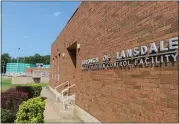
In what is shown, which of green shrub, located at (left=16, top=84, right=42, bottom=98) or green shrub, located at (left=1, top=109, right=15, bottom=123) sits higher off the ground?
green shrub, located at (left=16, top=84, right=42, bottom=98)

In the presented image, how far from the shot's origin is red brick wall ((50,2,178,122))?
409 centimetres

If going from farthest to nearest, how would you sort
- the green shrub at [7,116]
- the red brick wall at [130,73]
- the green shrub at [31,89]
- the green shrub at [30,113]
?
the green shrub at [31,89]
the green shrub at [7,116]
the green shrub at [30,113]
the red brick wall at [130,73]

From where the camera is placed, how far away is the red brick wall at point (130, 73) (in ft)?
13.4

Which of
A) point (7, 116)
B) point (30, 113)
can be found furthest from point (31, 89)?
point (30, 113)

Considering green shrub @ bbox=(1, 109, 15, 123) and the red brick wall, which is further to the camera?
green shrub @ bbox=(1, 109, 15, 123)

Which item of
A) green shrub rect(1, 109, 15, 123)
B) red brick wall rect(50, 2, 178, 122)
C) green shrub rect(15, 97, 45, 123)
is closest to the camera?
red brick wall rect(50, 2, 178, 122)

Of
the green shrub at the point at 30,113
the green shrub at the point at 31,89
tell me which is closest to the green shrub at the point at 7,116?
the green shrub at the point at 30,113

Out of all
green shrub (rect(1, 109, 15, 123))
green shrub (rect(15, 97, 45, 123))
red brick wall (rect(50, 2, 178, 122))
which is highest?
red brick wall (rect(50, 2, 178, 122))

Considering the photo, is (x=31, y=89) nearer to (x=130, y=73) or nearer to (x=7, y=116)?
(x=7, y=116)

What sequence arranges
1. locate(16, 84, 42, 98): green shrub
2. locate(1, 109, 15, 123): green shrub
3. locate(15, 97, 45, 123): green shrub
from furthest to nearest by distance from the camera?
1. locate(16, 84, 42, 98): green shrub
2. locate(1, 109, 15, 123): green shrub
3. locate(15, 97, 45, 123): green shrub

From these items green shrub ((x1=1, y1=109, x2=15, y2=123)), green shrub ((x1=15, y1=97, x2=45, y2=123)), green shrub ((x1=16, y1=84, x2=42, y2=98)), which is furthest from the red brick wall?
green shrub ((x1=16, y1=84, x2=42, y2=98))

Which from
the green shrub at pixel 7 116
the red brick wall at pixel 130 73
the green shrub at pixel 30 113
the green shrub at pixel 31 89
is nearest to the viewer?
the red brick wall at pixel 130 73

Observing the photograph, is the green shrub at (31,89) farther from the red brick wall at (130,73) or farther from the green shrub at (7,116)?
the green shrub at (7,116)

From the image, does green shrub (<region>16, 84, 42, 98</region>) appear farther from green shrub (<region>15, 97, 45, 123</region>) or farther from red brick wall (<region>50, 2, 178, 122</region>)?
green shrub (<region>15, 97, 45, 123</region>)
